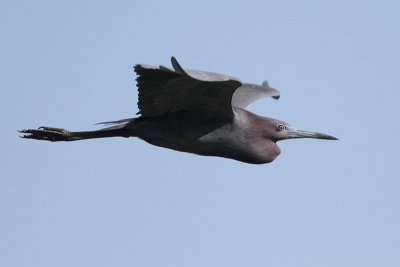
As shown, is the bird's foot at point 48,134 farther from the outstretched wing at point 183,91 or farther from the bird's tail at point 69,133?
the outstretched wing at point 183,91

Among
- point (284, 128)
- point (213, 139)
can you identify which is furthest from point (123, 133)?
point (284, 128)

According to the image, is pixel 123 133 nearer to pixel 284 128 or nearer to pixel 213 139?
pixel 213 139

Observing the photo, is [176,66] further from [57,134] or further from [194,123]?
[57,134]

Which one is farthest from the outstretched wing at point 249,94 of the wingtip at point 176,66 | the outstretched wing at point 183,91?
the wingtip at point 176,66

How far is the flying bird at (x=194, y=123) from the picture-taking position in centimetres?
953

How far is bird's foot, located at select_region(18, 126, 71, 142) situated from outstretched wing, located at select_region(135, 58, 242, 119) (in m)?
1.25

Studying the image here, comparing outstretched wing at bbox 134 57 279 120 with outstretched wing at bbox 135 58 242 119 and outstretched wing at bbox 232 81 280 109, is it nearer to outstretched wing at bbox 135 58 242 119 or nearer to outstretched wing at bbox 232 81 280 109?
outstretched wing at bbox 135 58 242 119

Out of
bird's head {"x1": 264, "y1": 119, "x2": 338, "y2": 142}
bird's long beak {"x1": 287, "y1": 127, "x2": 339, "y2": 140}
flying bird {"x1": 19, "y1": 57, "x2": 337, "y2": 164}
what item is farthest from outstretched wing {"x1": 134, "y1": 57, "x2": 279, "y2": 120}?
bird's long beak {"x1": 287, "y1": 127, "x2": 339, "y2": 140}

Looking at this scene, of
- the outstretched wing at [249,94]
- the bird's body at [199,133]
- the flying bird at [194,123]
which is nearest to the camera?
the flying bird at [194,123]

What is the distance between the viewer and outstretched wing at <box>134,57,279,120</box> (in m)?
9.34

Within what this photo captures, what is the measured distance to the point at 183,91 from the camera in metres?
9.71

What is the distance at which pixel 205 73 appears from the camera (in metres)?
9.75

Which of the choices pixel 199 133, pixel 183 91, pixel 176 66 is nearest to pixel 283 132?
pixel 199 133

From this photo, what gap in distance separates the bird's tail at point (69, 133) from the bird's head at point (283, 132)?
5.47 ft
